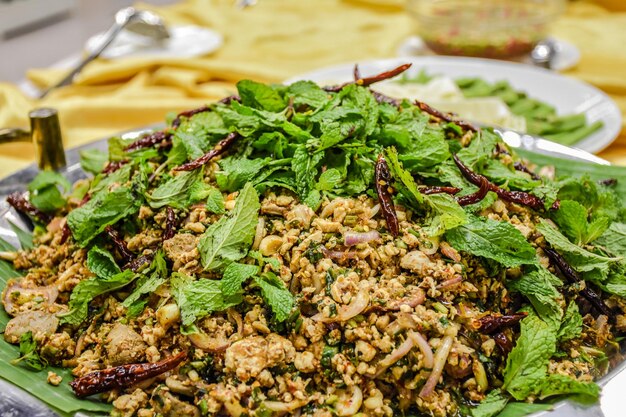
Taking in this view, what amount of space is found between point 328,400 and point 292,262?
395 millimetres

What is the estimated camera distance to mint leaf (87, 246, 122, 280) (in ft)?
6.66

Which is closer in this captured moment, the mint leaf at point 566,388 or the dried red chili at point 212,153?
the mint leaf at point 566,388

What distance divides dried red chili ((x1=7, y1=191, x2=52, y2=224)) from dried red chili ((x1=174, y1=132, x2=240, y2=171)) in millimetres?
721

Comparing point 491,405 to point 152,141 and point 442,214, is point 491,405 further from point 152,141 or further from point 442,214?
point 152,141

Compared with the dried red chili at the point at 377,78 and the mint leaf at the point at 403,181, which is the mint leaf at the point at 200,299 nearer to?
the mint leaf at the point at 403,181

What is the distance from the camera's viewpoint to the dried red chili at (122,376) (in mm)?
1799

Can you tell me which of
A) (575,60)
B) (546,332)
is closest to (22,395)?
(546,332)

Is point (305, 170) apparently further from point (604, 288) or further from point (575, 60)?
point (575, 60)

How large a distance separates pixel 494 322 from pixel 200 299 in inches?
32.5

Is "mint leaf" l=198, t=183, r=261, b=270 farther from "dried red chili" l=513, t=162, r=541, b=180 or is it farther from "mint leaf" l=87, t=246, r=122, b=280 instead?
"dried red chili" l=513, t=162, r=541, b=180

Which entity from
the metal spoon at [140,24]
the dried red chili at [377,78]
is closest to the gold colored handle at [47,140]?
the dried red chili at [377,78]

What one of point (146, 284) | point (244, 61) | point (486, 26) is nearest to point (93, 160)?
point (146, 284)

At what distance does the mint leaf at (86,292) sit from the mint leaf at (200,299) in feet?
0.68

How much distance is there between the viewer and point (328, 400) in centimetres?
173
